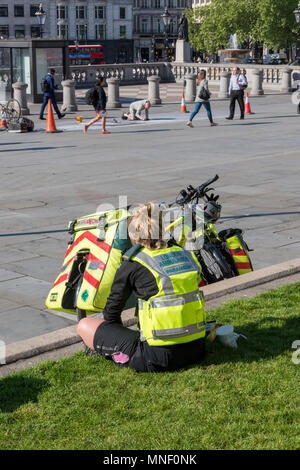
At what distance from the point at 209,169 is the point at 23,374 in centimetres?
1010

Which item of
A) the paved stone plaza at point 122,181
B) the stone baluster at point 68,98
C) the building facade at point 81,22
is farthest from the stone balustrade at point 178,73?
the building facade at point 81,22

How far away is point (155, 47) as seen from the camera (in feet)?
330

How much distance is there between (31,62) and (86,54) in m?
61.7

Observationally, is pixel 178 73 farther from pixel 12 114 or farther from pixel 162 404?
pixel 162 404

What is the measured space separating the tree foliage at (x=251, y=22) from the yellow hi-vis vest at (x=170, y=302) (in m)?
64.2

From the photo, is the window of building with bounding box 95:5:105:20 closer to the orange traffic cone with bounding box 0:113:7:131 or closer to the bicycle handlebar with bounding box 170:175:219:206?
the orange traffic cone with bounding box 0:113:7:131

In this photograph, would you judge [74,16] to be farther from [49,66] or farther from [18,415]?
[18,415]

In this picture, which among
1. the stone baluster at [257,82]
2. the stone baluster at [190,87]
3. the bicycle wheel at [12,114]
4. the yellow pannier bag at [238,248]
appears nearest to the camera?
the yellow pannier bag at [238,248]

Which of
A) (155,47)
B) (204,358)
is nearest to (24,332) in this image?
(204,358)

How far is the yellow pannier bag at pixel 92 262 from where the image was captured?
5750 millimetres

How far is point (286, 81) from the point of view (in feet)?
127

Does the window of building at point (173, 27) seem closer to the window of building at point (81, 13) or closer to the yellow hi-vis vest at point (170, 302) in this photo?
the window of building at point (81, 13)

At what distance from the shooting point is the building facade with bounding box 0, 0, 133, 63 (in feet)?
291

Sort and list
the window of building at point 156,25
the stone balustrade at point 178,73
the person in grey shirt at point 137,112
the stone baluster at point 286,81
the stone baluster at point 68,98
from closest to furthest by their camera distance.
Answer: the person in grey shirt at point 137,112 → the stone baluster at point 68,98 → the stone baluster at point 286,81 → the stone balustrade at point 178,73 → the window of building at point 156,25
